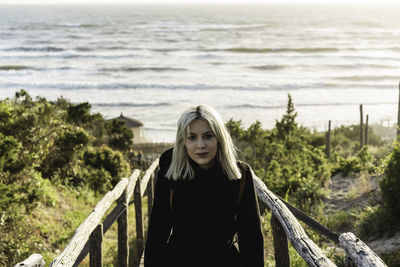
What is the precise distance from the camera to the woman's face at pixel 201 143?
7.73ft

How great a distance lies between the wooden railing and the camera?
8.10ft

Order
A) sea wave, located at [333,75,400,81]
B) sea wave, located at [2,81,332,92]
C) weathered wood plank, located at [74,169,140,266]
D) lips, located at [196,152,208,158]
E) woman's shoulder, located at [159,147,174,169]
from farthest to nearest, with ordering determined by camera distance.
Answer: sea wave, located at [333,75,400,81], sea wave, located at [2,81,332,92], weathered wood plank, located at [74,169,140,266], woman's shoulder, located at [159,147,174,169], lips, located at [196,152,208,158]

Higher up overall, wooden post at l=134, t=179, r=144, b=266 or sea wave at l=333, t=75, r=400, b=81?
sea wave at l=333, t=75, r=400, b=81

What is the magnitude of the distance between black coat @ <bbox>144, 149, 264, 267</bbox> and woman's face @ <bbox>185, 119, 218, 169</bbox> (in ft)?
0.20

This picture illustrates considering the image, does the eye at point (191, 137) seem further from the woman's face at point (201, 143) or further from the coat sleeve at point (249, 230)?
the coat sleeve at point (249, 230)

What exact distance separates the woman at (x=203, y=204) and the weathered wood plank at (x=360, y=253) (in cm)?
A: 47

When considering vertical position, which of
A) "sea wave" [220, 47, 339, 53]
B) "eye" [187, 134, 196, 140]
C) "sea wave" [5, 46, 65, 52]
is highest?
"sea wave" [220, 47, 339, 53]

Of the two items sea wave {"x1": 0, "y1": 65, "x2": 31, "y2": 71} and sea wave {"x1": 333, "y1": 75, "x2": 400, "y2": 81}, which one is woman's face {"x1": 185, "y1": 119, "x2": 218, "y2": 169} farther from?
sea wave {"x1": 0, "y1": 65, "x2": 31, "y2": 71}

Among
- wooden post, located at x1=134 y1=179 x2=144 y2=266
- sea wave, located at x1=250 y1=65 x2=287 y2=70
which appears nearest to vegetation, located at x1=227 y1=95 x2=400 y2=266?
wooden post, located at x1=134 y1=179 x2=144 y2=266

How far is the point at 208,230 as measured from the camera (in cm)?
238

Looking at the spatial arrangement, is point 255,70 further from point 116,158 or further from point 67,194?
point 67,194

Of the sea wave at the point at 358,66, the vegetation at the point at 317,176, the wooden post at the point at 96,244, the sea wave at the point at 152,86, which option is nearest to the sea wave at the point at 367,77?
the sea wave at the point at 152,86

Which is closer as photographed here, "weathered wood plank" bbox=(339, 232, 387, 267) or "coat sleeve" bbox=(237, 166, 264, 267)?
"weathered wood plank" bbox=(339, 232, 387, 267)

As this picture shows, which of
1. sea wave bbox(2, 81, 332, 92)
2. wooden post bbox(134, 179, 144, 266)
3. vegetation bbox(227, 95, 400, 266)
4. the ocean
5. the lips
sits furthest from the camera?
sea wave bbox(2, 81, 332, 92)
